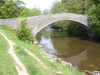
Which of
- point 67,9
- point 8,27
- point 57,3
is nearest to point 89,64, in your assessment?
point 8,27

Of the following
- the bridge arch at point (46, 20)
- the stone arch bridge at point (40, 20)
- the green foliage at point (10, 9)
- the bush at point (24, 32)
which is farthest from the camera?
the green foliage at point (10, 9)

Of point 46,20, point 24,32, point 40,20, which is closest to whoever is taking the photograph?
point 24,32

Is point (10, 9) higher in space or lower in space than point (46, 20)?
higher

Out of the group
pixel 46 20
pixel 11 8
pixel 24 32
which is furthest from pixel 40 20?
pixel 24 32

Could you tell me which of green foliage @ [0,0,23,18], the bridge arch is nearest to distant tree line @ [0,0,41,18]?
green foliage @ [0,0,23,18]

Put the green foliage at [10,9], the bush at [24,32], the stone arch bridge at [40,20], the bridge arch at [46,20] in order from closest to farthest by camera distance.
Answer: the bush at [24,32], the stone arch bridge at [40,20], the bridge arch at [46,20], the green foliage at [10,9]

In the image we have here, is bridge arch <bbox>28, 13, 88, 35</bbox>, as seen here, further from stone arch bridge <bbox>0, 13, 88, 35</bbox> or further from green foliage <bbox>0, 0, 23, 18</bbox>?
green foliage <bbox>0, 0, 23, 18</bbox>

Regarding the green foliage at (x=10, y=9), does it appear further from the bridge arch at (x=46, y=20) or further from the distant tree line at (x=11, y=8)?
the bridge arch at (x=46, y=20)

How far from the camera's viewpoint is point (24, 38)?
45.0 ft

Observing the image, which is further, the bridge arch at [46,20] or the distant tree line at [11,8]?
the distant tree line at [11,8]

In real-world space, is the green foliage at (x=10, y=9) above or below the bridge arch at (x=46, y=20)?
above

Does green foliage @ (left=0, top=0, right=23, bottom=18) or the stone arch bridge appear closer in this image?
the stone arch bridge

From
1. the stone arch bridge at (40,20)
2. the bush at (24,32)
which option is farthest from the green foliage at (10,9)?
the bush at (24,32)

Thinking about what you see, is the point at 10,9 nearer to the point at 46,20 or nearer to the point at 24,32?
the point at 46,20
